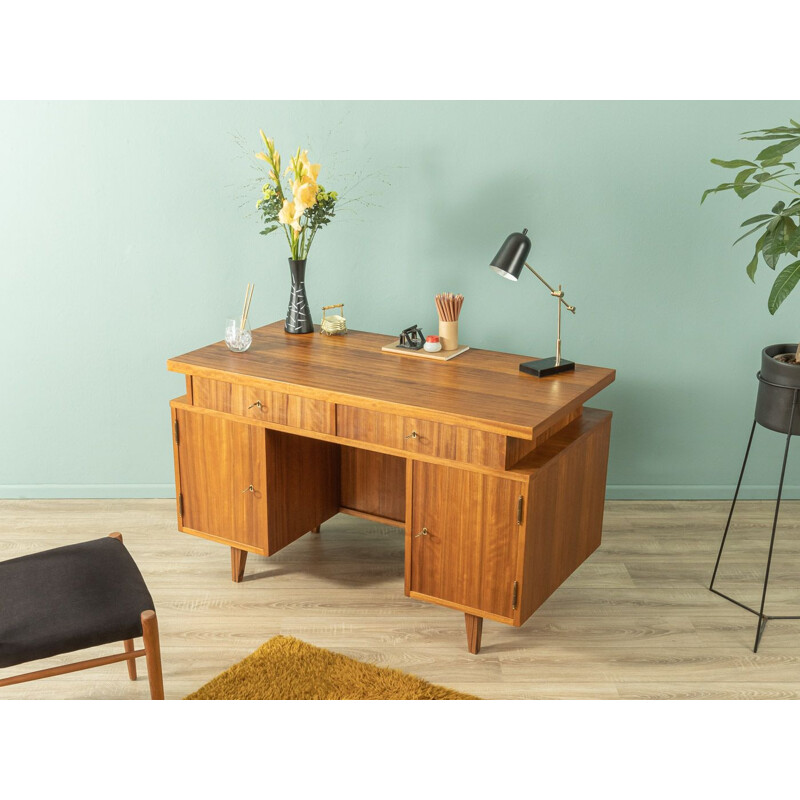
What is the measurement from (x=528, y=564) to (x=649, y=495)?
136 cm

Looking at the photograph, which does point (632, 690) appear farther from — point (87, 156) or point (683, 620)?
point (87, 156)

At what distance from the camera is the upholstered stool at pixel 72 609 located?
2064 mm

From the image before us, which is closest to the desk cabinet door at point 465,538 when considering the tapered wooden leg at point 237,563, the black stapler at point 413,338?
the black stapler at point 413,338

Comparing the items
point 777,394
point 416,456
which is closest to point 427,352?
point 416,456

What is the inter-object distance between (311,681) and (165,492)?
1.45 m

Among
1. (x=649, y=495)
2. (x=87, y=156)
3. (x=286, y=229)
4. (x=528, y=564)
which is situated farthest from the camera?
(x=649, y=495)

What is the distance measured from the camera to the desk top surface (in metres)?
2.48

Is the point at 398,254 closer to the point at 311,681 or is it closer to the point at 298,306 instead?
the point at 298,306

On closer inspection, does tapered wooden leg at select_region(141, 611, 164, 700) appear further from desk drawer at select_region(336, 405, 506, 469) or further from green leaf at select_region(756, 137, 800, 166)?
green leaf at select_region(756, 137, 800, 166)

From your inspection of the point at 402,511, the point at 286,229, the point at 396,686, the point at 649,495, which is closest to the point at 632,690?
the point at 396,686

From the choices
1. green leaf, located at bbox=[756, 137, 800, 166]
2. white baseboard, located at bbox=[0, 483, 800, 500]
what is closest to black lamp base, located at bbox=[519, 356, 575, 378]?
green leaf, located at bbox=[756, 137, 800, 166]

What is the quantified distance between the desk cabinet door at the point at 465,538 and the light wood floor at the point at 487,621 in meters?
0.22

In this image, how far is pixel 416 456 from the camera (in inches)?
101

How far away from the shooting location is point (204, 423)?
2891mm
